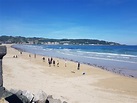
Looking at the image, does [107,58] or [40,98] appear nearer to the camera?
[40,98]

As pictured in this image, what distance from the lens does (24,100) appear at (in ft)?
24.1

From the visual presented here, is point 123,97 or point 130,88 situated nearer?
point 123,97

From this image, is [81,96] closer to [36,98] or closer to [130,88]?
[36,98]

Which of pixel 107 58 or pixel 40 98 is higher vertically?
pixel 40 98

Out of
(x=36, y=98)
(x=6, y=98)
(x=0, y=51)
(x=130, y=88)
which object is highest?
(x=0, y=51)

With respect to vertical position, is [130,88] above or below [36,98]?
below

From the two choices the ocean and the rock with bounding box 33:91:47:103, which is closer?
the rock with bounding box 33:91:47:103

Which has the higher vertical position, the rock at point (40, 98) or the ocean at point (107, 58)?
the rock at point (40, 98)

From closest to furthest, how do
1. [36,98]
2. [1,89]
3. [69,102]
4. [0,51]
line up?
[0,51]
[1,89]
[36,98]
[69,102]

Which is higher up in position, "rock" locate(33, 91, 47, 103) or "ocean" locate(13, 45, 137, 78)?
"rock" locate(33, 91, 47, 103)

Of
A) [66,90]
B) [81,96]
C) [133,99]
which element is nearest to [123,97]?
[133,99]

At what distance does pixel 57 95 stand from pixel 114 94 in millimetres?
3901

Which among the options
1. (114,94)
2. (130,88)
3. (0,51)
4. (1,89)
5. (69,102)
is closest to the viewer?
(0,51)

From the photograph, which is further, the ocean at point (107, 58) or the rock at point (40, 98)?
the ocean at point (107, 58)
